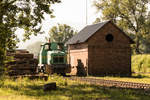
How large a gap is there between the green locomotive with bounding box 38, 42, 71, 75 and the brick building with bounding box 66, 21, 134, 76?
8.59 ft

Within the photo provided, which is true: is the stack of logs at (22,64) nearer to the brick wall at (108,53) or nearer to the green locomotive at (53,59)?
the green locomotive at (53,59)

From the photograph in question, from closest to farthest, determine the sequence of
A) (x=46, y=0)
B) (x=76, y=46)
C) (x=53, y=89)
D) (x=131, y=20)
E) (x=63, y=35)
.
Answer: (x=53, y=89) < (x=46, y=0) < (x=76, y=46) < (x=131, y=20) < (x=63, y=35)

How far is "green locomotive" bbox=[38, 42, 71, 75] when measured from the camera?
878 inches

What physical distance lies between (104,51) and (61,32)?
168ft

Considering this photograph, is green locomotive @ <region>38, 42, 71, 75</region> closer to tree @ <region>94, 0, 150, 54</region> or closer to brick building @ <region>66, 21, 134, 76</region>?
brick building @ <region>66, 21, 134, 76</region>

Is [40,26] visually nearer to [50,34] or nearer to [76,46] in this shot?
[76,46]

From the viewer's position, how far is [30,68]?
1817 centimetres

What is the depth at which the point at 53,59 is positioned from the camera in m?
22.7

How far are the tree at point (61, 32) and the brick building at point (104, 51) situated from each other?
160 ft

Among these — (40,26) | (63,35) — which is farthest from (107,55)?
(63,35)

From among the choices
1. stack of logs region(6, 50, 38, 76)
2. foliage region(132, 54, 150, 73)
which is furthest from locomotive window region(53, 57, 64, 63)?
foliage region(132, 54, 150, 73)

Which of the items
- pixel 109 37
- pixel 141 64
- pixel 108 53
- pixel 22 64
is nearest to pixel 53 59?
pixel 22 64

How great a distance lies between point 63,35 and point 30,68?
58.1 m

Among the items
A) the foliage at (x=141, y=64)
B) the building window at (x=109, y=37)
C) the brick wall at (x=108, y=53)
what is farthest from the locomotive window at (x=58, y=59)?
the foliage at (x=141, y=64)
